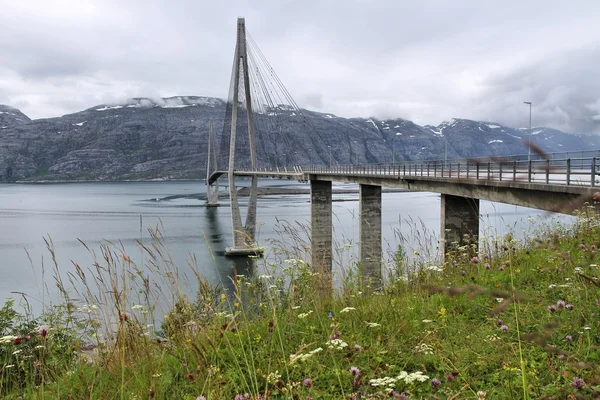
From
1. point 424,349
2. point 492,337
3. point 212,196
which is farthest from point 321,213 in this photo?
point 212,196

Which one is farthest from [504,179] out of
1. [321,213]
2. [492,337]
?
[321,213]

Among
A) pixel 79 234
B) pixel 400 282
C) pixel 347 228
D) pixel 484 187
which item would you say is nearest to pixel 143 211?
pixel 79 234

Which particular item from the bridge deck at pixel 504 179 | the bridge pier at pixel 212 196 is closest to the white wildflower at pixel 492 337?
the bridge deck at pixel 504 179

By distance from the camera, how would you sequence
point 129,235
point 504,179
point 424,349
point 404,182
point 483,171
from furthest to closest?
point 129,235
point 404,182
point 483,171
point 504,179
point 424,349

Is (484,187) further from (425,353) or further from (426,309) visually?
(425,353)

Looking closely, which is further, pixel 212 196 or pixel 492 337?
pixel 212 196

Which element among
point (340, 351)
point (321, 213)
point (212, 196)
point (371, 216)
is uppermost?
point (340, 351)

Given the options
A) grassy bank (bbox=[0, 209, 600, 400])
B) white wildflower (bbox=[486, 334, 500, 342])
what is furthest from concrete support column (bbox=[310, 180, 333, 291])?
white wildflower (bbox=[486, 334, 500, 342])

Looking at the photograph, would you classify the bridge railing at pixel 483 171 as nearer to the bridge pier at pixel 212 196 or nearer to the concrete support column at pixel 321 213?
the concrete support column at pixel 321 213

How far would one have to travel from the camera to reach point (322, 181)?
132ft

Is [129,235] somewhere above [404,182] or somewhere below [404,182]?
below

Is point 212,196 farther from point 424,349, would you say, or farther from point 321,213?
point 424,349

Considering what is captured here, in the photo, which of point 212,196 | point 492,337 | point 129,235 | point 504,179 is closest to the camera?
point 492,337

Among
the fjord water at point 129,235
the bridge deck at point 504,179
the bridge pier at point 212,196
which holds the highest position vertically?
the bridge deck at point 504,179
